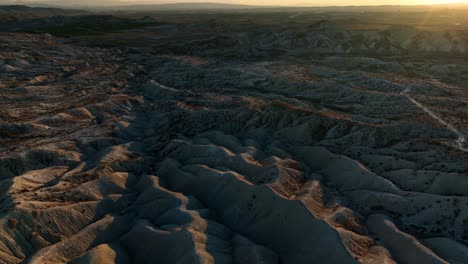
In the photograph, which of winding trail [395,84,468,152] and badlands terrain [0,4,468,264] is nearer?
badlands terrain [0,4,468,264]

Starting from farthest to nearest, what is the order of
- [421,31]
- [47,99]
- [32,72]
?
1. [421,31]
2. [32,72]
3. [47,99]

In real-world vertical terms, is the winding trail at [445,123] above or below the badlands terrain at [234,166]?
above

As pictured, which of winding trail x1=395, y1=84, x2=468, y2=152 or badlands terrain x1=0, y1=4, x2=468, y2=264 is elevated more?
winding trail x1=395, y1=84, x2=468, y2=152

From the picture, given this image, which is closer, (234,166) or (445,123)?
(234,166)

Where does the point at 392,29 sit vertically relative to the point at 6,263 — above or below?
above

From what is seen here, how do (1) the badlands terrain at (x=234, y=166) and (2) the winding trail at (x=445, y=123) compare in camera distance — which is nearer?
(1) the badlands terrain at (x=234, y=166)

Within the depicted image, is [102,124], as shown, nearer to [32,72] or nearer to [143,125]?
[143,125]

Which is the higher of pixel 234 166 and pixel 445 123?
pixel 445 123

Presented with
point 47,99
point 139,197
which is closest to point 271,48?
point 47,99
